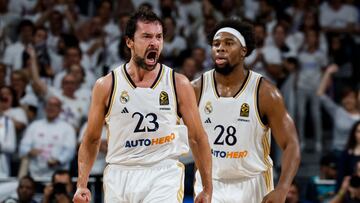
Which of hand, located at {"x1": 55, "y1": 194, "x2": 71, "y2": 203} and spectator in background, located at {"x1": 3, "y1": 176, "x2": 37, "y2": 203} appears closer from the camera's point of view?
hand, located at {"x1": 55, "y1": 194, "x2": 71, "y2": 203}

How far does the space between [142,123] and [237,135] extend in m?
1.18

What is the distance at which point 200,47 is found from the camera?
13.1 m

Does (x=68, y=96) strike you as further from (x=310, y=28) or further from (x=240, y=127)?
(x=240, y=127)

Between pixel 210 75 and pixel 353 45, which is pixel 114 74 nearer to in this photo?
pixel 210 75

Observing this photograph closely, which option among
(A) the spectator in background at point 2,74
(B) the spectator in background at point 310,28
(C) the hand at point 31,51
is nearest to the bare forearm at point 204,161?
(A) the spectator in background at point 2,74

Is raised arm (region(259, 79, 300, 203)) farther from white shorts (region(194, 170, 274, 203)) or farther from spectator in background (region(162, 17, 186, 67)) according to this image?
spectator in background (region(162, 17, 186, 67))

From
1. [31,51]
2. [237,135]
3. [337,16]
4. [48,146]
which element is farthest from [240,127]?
[337,16]

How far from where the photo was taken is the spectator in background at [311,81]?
1293cm

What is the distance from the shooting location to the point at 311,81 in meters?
13.1

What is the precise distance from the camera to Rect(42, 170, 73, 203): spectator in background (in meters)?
9.57

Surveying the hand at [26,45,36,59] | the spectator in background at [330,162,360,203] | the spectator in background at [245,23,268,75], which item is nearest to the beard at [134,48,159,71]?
the spectator in background at [330,162,360,203]

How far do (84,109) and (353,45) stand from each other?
180 inches

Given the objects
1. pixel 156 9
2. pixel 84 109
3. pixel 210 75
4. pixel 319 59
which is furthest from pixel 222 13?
pixel 210 75

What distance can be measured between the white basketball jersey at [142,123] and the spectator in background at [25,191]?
11.9ft
